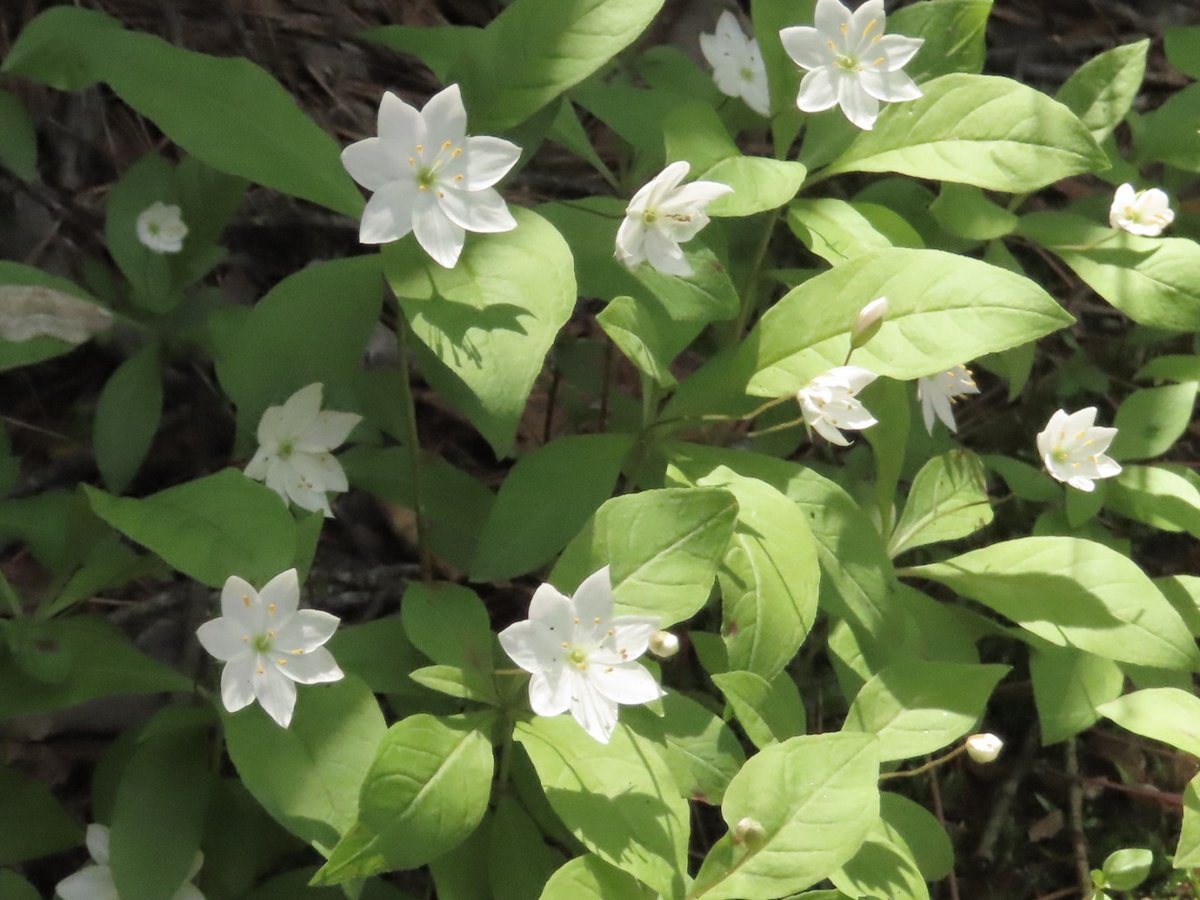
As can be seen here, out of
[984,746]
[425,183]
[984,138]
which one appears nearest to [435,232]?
[425,183]

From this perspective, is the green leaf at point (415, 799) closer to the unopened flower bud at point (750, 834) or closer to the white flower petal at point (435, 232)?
the unopened flower bud at point (750, 834)

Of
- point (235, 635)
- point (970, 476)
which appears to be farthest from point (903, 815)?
point (235, 635)

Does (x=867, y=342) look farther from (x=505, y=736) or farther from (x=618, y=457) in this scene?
(x=505, y=736)

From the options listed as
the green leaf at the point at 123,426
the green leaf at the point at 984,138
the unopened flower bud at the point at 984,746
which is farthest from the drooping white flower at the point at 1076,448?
the green leaf at the point at 123,426

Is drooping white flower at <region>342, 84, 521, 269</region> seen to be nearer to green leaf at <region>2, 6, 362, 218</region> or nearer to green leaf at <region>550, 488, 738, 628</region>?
green leaf at <region>2, 6, 362, 218</region>

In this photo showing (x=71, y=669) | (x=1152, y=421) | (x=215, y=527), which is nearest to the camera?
(x=215, y=527)

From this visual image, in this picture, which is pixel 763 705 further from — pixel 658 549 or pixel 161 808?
pixel 161 808

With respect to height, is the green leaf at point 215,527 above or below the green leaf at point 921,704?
above

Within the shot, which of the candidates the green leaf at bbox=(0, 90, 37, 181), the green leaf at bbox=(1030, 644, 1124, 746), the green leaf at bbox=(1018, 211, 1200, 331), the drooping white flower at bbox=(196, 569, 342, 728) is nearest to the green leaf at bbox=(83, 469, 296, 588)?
the drooping white flower at bbox=(196, 569, 342, 728)
